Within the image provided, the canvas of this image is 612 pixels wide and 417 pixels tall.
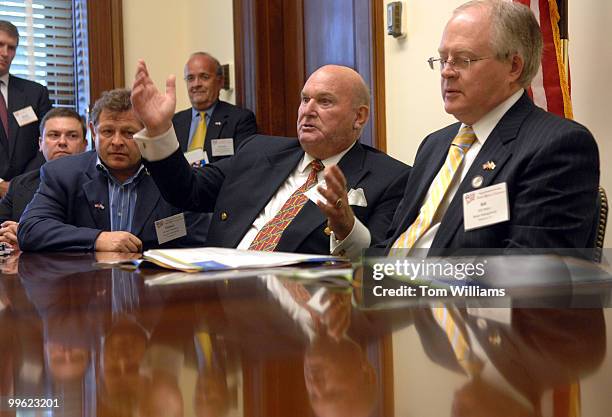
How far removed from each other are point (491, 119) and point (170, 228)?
1.31 meters

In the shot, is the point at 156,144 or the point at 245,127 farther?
the point at 245,127

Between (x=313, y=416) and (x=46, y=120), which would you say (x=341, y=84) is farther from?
(x=313, y=416)

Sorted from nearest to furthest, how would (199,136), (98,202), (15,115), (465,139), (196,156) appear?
(465,139) → (98,202) → (196,156) → (199,136) → (15,115)

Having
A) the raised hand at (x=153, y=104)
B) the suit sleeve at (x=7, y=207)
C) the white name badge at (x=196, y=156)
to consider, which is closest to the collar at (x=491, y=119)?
the raised hand at (x=153, y=104)

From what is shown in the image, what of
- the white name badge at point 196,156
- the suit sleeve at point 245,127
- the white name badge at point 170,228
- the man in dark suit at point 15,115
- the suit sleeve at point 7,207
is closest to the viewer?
the white name badge at point 170,228

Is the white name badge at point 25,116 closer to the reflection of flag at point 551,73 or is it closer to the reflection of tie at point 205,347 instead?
the reflection of flag at point 551,73

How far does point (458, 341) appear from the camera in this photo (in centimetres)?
81

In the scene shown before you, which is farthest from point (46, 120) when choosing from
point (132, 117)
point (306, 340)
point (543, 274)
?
point (306, 340)

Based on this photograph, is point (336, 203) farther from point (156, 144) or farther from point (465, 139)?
point (156, 144)

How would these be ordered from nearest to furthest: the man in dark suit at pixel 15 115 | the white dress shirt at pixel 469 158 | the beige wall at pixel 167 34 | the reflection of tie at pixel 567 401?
1. the reflection of tie at pixel 567 401
2. the white dress shirt at pixel 469 158
3. the man in dark suit at pixel 15 115
4. the beige wall at pixel 167 34

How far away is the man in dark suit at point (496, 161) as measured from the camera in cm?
190

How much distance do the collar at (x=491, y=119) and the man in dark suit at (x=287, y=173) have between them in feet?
1.50

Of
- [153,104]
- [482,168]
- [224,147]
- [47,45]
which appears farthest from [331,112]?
[47,45]

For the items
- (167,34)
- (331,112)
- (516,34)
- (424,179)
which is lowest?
(424,179)
